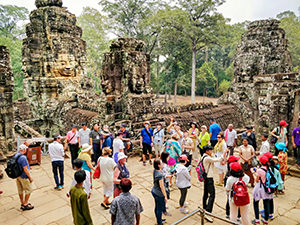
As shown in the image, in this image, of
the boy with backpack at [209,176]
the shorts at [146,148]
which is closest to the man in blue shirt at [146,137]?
the shorts at [146,148]

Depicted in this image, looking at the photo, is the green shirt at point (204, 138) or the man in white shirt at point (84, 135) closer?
the green shirt at point (204, 138)

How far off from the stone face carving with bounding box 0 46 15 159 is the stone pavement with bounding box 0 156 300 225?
6.81 ft

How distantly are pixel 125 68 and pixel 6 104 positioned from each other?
4630 mm

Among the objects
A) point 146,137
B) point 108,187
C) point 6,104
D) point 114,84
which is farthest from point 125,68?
point 108,187

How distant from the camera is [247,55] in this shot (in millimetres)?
16578

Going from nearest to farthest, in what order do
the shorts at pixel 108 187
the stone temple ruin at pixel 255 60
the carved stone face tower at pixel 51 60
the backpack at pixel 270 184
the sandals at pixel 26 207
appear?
the backpack at pixel 270 184 < the shorts at pixel 108 187 < the sandals at pixel 26 207 < the carved stone face tower at pixel 51 60 < the stone temple ruin at pixel 255 60

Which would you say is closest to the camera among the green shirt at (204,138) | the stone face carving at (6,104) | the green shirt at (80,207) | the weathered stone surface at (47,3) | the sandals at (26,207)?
the green shirt at (80,207)

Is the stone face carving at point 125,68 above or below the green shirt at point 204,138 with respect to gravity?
above

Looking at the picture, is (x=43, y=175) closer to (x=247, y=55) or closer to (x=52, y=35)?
(x=52, y=35)

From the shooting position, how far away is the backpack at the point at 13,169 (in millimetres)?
4508

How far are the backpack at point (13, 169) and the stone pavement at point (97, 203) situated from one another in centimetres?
98

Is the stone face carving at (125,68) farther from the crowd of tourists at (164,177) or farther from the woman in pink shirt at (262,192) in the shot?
the woman in pink shirt at (262,192)

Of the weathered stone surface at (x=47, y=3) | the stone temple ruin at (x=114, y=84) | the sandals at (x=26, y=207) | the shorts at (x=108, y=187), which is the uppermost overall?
the weathered stone surface at (x=47, y=3)

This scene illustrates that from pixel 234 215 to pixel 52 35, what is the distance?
14289 millimetres
